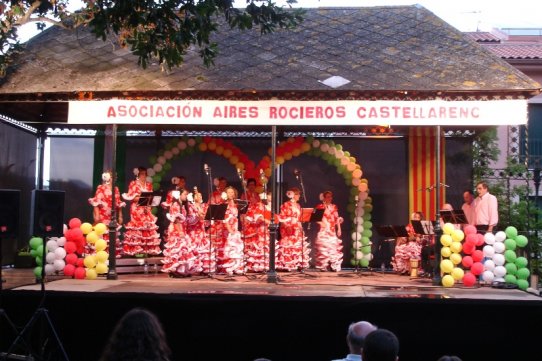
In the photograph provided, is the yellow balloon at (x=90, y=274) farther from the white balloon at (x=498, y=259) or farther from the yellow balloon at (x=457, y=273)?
the white balloon at (x=498, y=259)

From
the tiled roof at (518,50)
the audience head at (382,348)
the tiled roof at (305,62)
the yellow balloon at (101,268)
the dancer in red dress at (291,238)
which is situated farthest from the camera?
the tiled roof at (518,50)

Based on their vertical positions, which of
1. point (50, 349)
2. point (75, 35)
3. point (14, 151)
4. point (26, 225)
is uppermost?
point (75, 35)

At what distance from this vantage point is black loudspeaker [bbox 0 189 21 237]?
31.3ft

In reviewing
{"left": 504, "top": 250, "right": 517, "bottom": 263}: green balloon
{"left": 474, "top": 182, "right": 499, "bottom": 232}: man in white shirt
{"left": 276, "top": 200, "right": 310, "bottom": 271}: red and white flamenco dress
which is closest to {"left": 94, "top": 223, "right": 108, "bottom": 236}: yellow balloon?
{"left": 276, "top": 200, "right": 310, "bottom": 271}: red and white flamenco dress

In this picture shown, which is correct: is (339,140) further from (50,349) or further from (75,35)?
(50,349)

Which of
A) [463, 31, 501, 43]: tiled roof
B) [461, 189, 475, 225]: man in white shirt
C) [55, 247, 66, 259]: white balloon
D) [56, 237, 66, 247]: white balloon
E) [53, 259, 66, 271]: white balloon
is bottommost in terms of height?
Answer: [53, 259, 66, 271]: white balloon

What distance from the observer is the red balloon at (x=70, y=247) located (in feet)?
45.3

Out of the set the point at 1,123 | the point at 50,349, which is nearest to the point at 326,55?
the point at 1,123

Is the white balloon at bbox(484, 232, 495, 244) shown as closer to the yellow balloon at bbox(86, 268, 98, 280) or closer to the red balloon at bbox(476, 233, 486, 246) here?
the red balloon at bbox(476, 233, 486, 246)

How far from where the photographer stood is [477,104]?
519 inches

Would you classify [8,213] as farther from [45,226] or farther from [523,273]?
[523,273]

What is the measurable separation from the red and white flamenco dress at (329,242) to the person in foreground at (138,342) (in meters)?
12.2

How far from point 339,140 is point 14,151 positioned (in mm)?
7092

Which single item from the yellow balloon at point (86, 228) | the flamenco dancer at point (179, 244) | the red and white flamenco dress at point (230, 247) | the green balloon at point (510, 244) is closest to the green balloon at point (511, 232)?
the green balloon at point (510, 244)
